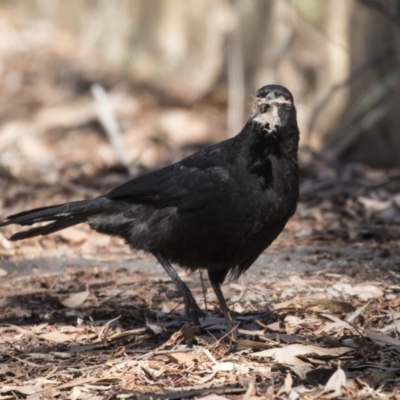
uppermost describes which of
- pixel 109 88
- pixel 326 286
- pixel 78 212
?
pixel 109 88

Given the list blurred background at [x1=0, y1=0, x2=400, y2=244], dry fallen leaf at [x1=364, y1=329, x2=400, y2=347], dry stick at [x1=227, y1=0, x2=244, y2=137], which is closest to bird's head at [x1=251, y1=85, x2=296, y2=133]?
dry fallen leaf at [x1=364, y1=329, x2=400, y2=347]

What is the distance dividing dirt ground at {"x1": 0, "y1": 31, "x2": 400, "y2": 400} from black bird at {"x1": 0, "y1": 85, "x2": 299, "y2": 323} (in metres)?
0.37

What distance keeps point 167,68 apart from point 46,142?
7.09ft

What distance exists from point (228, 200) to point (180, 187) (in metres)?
0.45

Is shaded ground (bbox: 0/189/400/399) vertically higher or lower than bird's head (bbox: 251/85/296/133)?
lower

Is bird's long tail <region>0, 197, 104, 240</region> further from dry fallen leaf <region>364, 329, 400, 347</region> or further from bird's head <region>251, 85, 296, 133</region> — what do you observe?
dry fallen leaf <region>364, 329, 400, 347</region>

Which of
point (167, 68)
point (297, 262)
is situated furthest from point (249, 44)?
point (297, 262)

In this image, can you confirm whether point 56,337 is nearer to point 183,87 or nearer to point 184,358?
point 184,358

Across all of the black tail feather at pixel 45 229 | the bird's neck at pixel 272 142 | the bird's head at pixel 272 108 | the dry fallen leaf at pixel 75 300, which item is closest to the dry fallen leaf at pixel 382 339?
the bird's neck at pixel 272 142

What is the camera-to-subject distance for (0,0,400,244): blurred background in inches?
338

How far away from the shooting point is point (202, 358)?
4.18m

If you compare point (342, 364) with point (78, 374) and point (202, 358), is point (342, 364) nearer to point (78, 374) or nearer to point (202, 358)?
point (202, 358)

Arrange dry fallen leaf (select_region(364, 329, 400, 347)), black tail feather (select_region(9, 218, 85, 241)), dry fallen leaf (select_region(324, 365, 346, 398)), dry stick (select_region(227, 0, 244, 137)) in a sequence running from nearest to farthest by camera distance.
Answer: dry fallen leaf (select_region(324, 365, 346, 398)) → dry fallen leaf (select_region(364, 329, 400, 347)) → black tail feather (select_region(9, 218, 85, 241)) → dry stick (select_region(227, 0, 244, 137))

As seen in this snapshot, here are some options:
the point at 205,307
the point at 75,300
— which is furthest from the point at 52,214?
the point at 205,307
